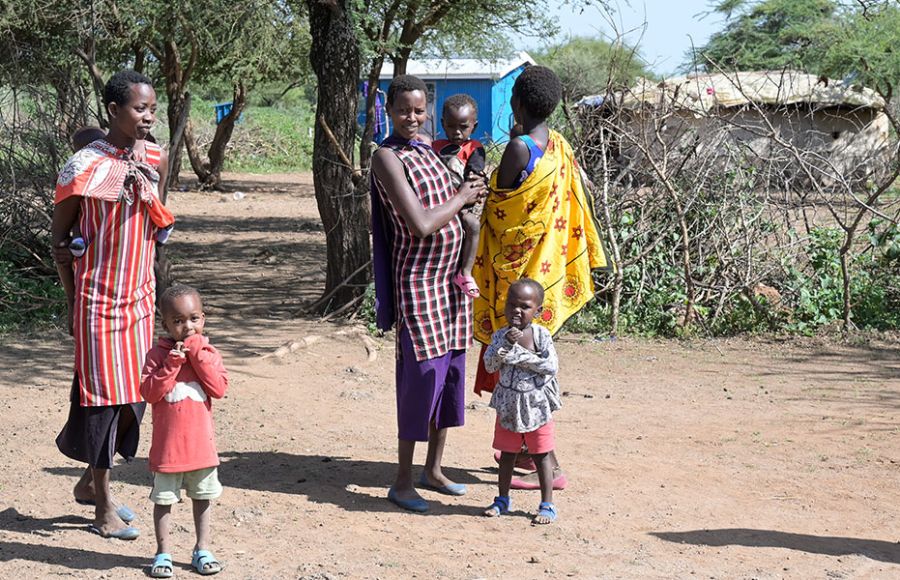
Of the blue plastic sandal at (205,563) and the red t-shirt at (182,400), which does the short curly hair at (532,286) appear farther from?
the blue plastic sandal at (205,563)

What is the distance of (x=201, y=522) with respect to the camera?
12.3 ft

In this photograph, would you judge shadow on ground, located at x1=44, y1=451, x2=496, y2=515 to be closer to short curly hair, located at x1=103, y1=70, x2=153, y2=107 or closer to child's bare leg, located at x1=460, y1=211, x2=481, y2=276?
child's bare leg, located at x1=460, y1=211, x2=481, y2=276

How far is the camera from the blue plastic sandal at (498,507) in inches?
175

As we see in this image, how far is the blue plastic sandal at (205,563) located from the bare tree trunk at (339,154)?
507 centimetres

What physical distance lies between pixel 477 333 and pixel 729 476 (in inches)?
54.1

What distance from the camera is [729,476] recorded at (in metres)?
5.05

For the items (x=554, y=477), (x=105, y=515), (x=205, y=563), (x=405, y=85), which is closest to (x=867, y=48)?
(x=554, y=477)

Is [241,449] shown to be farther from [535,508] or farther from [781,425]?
[781,425]

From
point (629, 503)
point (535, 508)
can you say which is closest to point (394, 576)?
point (535, 508)

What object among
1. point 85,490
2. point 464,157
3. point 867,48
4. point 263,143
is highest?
point 867,48

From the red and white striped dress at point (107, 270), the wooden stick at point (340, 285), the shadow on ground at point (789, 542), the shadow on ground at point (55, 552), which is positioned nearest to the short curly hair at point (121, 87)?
the red and white striped dress at point (107, 270)

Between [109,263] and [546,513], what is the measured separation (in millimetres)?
1943

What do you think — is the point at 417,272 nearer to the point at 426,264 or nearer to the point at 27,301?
the point at 426,264

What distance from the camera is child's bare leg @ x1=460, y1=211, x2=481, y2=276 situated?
4516 mm
